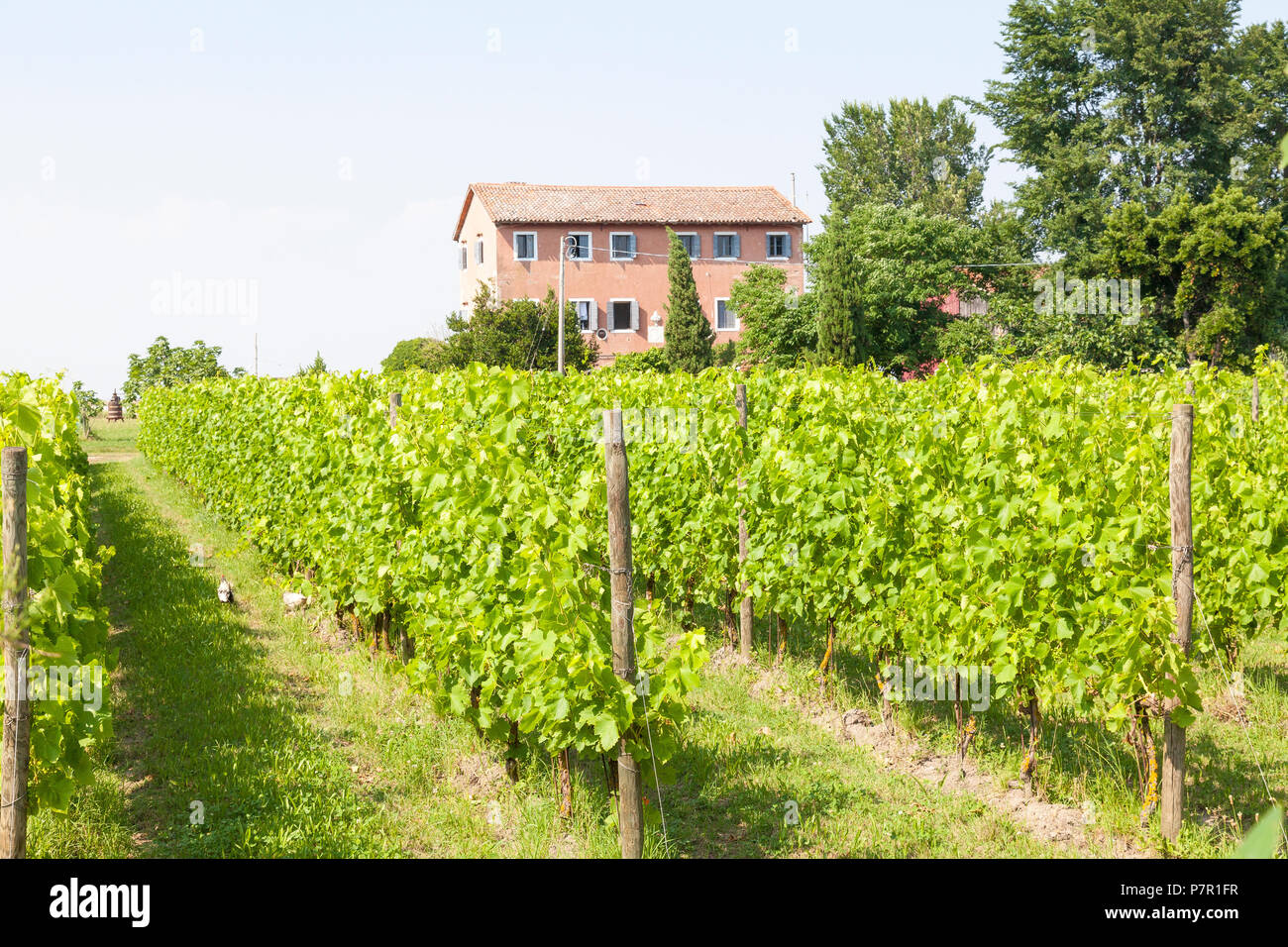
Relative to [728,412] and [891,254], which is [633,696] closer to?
A: [728,412]

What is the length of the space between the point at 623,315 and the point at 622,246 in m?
2.72

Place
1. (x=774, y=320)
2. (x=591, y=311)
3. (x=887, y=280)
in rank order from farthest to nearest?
(x=591, y=311) → (x=774, y=320) → (x=887, y=280)

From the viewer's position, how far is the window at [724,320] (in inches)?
1670

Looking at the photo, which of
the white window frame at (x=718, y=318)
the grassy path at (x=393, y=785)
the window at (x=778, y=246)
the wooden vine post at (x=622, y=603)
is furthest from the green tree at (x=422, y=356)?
the wooden vine post at (x=622, y=603)

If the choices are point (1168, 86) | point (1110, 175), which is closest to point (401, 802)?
point (1110, 175)

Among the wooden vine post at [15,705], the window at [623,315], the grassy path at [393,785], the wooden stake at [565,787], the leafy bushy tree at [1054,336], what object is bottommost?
the grassy path at [393,785]

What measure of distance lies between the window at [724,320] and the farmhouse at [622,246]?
0.13ft

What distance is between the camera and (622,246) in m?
41.5

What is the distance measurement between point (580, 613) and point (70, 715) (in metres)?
2.23

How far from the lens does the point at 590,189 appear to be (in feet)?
140
